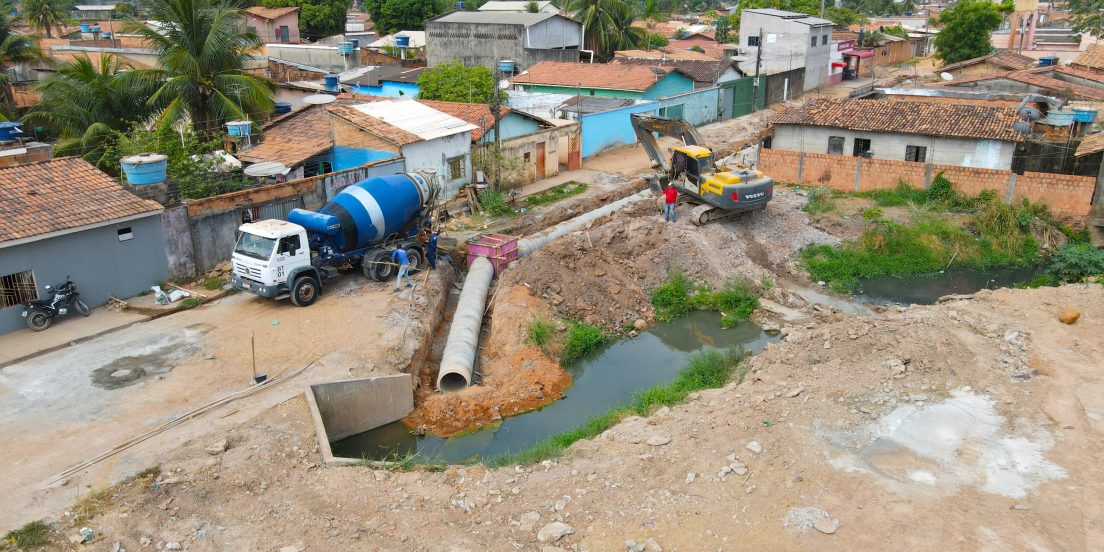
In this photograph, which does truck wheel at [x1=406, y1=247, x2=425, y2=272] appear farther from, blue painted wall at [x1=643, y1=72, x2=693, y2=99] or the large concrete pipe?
blue painted wall at [x1=643, y1=72, x2=693, y2=99]

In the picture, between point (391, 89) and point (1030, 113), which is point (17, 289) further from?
point (1030, 113)

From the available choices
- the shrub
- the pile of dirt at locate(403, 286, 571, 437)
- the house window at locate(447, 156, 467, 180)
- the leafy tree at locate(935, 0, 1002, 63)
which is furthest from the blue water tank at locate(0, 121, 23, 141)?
the leafy tree at locate(935, 0, 1002, 63)

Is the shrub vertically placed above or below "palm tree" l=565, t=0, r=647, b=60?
below

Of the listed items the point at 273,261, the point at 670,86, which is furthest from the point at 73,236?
the point at 670,86

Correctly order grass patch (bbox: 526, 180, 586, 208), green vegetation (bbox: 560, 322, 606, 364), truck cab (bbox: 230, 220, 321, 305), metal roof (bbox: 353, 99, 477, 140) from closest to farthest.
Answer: truck cab (bbox: 230, 220, 321, 305)
green vegetation (bbox: 560, 322, 606, 364)
metal roof (bbox: 353, 99, 477, 140)
grass patch (bbox: 526, 180, 586, 208)

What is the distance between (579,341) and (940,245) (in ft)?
42.7

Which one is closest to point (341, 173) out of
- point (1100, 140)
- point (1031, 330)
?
point (1031, 330)

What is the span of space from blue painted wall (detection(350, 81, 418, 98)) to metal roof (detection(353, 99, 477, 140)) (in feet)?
36.9

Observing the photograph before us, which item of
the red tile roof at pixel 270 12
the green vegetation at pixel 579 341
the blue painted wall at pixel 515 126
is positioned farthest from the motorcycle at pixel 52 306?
the red tile roof at pixel 270 12

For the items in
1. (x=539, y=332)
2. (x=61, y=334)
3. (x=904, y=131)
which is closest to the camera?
(x=61, y=334)

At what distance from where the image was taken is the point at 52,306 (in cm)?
1823

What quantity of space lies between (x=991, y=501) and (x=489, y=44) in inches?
1676

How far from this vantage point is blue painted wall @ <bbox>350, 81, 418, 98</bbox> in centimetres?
4138

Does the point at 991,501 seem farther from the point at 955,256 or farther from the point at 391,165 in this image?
the point at 391,165
